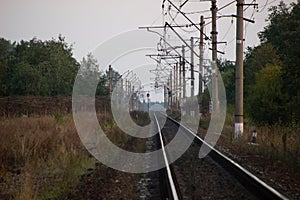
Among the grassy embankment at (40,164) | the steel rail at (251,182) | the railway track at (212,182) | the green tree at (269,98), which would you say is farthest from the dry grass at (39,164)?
the green tree at (269,98)

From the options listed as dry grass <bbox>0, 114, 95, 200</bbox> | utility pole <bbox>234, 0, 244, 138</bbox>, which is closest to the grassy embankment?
dry grass <bbox>0, 114, 95, 200</bbox>

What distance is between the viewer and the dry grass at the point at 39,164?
982 cm

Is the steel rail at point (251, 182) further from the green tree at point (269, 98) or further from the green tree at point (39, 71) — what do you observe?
the green tree at point (39, 71)

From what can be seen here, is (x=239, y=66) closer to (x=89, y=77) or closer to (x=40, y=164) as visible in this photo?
(x=40, y=164)

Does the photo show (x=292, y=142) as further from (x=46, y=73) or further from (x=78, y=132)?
(x=46, y=73)

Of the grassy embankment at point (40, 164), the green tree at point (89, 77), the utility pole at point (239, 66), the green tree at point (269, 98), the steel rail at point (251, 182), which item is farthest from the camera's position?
the green tree at point (89, 77)

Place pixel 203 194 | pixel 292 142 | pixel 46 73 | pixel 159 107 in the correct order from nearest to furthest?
1. pixel 203 194
2. pixel 292 142
3. pixel 46 73
4. pixel 159 107

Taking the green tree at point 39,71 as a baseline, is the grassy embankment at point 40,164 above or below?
below

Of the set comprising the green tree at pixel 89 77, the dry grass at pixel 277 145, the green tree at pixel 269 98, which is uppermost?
the green tree at pixel 89 77

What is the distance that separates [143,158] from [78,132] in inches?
180

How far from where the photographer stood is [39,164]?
12984mm

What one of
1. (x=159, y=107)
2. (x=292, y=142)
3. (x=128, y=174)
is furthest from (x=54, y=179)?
(x=159, y=107)

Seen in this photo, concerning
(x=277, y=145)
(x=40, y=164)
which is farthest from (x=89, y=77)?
(x=40, y=164)

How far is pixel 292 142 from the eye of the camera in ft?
51.2
